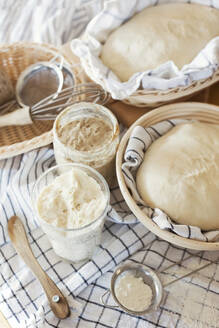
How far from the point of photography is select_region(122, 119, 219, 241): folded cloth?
0.59 meters

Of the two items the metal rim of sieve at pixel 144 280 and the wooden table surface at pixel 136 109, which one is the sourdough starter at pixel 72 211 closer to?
the metal rim of sieve at pixel 144 280

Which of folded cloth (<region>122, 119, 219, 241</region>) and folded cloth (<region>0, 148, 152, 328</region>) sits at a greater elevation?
folded cloth (<region>122, 119, 219, 241</region>)

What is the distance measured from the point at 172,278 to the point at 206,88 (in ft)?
1.24

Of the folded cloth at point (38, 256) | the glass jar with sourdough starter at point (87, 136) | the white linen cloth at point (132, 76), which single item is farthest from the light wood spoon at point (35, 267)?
the white linen cloth at point (132, 76)

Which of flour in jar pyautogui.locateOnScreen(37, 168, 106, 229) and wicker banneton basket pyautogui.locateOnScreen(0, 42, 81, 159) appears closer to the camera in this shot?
flour in jar pyautogui.locateOnScreen(37, 168, 106, 229)

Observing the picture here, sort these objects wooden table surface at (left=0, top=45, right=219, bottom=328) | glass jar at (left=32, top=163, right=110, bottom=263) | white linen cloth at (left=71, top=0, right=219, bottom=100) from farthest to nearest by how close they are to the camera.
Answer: wooden table surface at (left=0, top=45, right=219, bottom=328), white linen cloth at (left=71, top=0, right=219, bottom=100), glass jar at (left=32, top=163, right=110, bottom=263)

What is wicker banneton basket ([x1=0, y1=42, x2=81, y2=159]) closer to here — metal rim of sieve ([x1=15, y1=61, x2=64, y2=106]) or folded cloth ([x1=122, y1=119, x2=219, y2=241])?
metal rim of sieve ([x1=15, y1=61, x2=64, y2=106])

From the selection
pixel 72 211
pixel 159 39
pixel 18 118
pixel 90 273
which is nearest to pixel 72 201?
pixel 72 211

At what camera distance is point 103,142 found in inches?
27.0

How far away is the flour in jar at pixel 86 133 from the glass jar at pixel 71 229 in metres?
0.05

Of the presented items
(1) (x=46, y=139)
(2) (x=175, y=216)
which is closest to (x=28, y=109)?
(1) (x=46, y=139)

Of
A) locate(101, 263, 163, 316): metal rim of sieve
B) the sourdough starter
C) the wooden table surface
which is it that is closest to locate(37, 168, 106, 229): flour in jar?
the sourdough starter

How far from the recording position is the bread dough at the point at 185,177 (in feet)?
2.00

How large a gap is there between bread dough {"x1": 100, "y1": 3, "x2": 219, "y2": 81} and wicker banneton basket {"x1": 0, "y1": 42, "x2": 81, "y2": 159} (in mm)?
105
